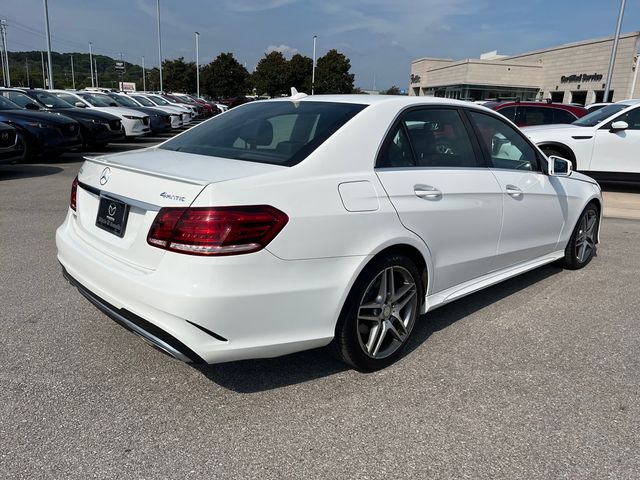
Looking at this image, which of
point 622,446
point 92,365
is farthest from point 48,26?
point 622,446

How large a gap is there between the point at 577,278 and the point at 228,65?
66.2m

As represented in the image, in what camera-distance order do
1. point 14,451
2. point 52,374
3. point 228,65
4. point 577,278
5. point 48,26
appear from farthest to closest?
point 228,65
point 48,26
point 577,278
point 52,374
point 14,451

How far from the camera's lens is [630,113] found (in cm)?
973

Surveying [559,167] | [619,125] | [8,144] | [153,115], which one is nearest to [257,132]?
[559,167]

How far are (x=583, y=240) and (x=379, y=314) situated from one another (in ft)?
10.8

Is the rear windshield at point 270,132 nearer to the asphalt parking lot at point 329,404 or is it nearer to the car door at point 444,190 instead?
the car door at point 444,190

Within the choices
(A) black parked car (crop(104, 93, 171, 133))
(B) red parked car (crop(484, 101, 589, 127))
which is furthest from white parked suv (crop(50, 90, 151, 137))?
(B) red parked car (crop(484, 101, 589, 127))

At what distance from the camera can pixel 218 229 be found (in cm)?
238

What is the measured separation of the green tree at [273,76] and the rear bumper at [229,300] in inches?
2505

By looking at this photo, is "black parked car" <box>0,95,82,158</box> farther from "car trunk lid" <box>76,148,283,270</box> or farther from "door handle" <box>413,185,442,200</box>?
"door handle" <box>413,185,442,200</box>

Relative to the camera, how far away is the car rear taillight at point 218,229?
2387mm

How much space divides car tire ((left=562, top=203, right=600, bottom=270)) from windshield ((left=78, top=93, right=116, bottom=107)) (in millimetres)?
15536

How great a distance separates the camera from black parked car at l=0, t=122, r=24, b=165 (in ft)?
30.5

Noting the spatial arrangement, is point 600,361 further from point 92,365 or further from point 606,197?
point 606,197
